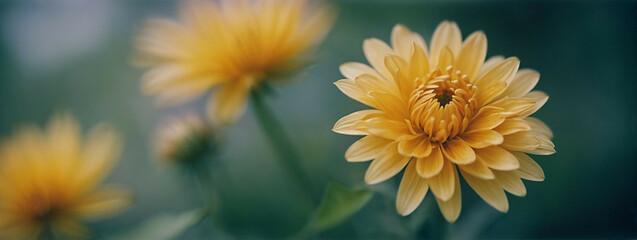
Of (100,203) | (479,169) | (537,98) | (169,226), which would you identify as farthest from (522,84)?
(100,203)

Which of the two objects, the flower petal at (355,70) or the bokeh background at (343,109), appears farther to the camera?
the bokeh background at (343,109)

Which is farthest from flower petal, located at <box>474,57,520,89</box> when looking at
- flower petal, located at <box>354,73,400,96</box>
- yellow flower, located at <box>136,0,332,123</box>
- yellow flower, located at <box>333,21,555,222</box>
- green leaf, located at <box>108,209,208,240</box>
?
green leaf, located at <box>108,209,208,240</box>

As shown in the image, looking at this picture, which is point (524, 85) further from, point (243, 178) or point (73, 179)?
point (73, 179)

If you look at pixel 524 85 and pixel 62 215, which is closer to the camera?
pixel 524 85

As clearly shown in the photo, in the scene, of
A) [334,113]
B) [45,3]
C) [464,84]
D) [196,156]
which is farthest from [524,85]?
[45,3]

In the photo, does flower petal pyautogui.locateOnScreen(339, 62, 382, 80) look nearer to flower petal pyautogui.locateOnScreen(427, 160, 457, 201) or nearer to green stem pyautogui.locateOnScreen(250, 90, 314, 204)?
flower petal pyautogui.locateOnScreen(427, 160, 457, 201)

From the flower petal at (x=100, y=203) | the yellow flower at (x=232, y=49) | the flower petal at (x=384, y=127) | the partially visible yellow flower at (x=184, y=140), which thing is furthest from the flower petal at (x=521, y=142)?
the flower petal at (x=100, y=203)

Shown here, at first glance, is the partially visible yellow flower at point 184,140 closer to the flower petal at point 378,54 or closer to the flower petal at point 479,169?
the flower petal at point 378,54
